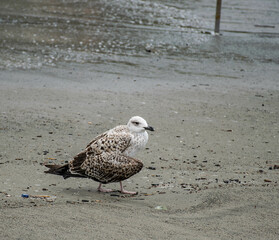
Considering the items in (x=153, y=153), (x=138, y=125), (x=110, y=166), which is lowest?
(x=153, y=153)

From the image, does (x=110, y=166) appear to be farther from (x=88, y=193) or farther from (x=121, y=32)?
(x=121, y=32)

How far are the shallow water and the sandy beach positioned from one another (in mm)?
702

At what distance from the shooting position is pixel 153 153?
8891 millimetres

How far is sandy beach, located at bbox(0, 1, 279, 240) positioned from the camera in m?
5.82

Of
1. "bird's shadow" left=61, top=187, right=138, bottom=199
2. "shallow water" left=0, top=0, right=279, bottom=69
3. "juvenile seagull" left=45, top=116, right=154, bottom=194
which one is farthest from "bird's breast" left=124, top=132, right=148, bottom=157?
"shallow water" left=0, top=0, right=279, bottom=69

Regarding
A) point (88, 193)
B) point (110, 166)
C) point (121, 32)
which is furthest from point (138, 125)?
point (121, 32)

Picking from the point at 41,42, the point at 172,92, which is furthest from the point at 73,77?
the point at 41,42

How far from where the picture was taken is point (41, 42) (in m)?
17.7

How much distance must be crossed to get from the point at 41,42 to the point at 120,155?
38.0ft

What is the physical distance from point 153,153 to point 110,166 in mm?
2125

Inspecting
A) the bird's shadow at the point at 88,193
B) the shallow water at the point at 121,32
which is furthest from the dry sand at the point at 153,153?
the shallow water at the point at 121,32

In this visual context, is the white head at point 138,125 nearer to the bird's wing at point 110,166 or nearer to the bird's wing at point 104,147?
the bird's wing at point 104,147

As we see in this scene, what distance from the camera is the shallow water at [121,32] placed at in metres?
16.6

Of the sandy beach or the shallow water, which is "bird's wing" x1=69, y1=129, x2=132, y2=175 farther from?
the shallow water
